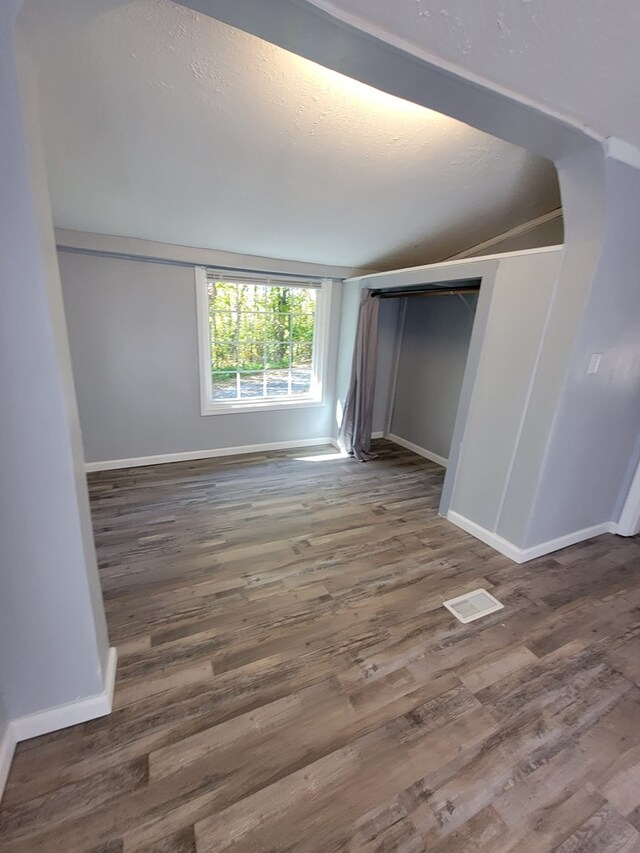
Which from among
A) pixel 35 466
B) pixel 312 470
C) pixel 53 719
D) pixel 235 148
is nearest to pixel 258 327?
pixel 312 470

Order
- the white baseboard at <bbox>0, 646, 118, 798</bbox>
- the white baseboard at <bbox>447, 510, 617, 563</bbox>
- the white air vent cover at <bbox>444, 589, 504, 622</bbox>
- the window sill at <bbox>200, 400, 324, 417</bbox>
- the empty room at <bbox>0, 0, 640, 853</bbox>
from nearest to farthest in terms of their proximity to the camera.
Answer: the empty room at <bbox>0, 0, 640, 853</bbox> → the white baseboard at <bbox>0, 646, 118, 798</bbox> → the white air vent cover at <bbox>444, 589, 504, 622</bbox> → the white baseboard at <bbox>447, 510, 617, 563</bbox> → the window sill at <bbox>200, 400, 324, 417</bbox>

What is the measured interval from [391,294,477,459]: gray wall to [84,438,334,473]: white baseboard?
1071 millimetres

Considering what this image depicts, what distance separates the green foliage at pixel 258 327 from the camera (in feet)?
10.9

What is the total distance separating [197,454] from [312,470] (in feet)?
4.04

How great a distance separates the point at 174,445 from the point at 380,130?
3.00 meters

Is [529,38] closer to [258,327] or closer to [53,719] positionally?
[53,719]

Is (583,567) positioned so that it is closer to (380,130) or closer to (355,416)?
(355,416)

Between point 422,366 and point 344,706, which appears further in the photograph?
point 422,366

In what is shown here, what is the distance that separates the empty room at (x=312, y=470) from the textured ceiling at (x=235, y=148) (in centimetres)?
2

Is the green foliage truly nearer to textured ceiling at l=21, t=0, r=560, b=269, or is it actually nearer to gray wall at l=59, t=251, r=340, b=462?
gray wall at l=59, t=251, r=340, b=462

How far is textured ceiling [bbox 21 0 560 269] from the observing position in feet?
4.06

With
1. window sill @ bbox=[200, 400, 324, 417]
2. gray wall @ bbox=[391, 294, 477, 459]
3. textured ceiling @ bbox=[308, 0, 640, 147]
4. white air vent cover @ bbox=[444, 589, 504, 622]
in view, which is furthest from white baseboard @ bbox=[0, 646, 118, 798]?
gray wall @ bbox=[391, 294, 477, 459]

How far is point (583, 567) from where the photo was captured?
Result: 218 centimetres

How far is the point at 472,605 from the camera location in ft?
5.98
